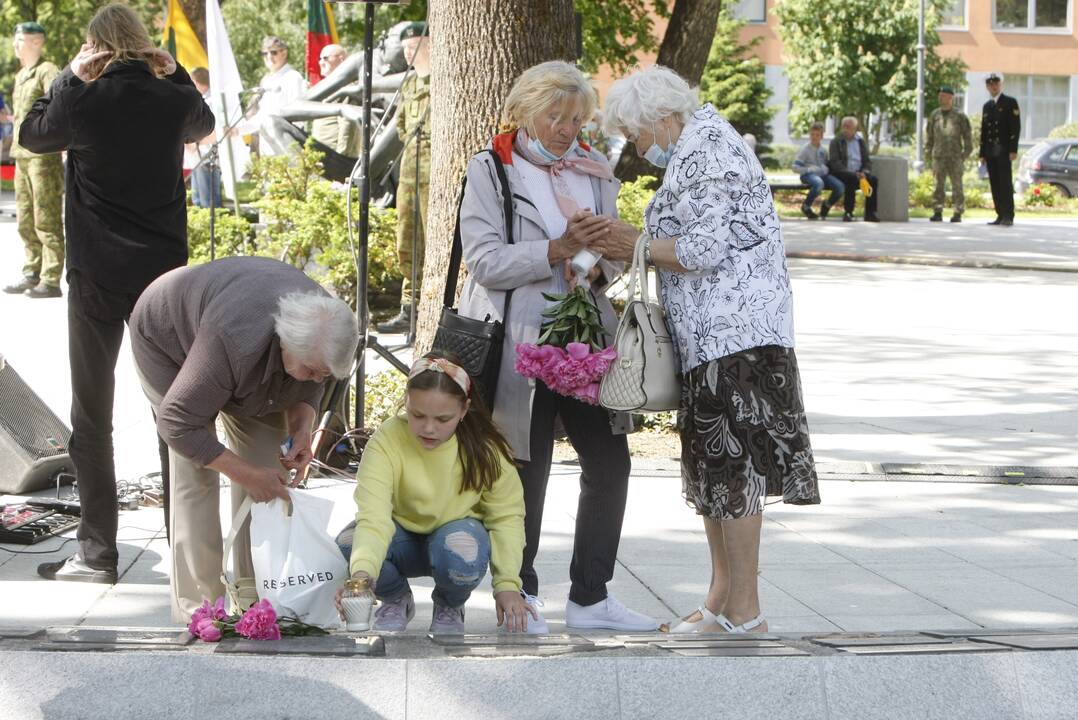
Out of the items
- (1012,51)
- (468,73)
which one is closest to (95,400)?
(468,73)

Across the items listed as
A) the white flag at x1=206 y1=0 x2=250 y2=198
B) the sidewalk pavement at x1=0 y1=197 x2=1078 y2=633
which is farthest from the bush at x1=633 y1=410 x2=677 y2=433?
the white flag at x1=206 y1=0 x2=250 y2=198

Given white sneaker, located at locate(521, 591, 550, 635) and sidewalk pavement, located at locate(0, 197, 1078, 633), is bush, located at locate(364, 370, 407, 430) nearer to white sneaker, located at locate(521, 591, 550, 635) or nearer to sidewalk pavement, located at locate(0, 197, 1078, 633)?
sidewalk pavement, located at locate(0, 197, 1078, 633)

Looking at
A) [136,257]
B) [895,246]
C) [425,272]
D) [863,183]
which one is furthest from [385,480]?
[863,183]

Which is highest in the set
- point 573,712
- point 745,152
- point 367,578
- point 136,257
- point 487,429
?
point 745,152

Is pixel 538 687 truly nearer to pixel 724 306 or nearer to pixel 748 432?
pixel 748 432

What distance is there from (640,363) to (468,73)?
3286 millimetres

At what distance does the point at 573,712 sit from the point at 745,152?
175 centimetres

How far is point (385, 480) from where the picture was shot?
4.32m

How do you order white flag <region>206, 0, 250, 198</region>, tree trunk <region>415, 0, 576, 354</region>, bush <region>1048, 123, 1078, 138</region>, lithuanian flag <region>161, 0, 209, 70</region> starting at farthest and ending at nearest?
1. bush <region>1048, 123, 1078, 138</region>
2. lithuanian flag <region>161, 0, 209, 70</region>
3. white flag <region>206, 0, 250, 198</region>
4. tree trunk <region>415, 0, 576, 354</region>

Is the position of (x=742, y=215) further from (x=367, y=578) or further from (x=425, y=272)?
(x=425, y=272)

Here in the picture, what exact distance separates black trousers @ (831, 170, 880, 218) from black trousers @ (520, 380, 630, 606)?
20.6 m

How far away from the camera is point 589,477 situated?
15.5 ft

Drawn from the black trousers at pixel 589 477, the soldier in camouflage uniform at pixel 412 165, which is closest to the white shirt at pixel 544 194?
the black trousers at pixel 589 477

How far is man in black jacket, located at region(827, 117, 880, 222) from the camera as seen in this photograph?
2409 cm
